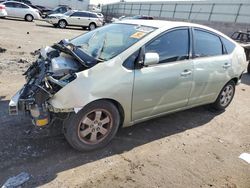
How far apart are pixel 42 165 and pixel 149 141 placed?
63.9 inches

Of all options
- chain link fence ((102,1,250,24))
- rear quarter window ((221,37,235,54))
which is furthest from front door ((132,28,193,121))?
chain link fence ((102,1,250,24))

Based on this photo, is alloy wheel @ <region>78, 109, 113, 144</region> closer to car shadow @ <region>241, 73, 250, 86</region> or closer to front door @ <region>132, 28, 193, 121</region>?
front door @ <region>132, 28, 193, 121</region>

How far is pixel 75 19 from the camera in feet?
77.5

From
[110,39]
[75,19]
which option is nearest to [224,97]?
[110,39]

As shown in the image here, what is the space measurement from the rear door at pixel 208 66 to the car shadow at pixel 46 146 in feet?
2.05

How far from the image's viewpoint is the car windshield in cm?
380

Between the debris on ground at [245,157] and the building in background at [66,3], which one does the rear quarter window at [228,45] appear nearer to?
the debris on ground at [245,157]

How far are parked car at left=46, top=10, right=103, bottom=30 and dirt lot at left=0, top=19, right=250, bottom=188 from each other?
1918 centimetres

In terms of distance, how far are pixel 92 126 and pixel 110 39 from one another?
142 cm

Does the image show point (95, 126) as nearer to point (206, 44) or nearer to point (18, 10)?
point (206, 44)

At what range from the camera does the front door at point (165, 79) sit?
380 cm

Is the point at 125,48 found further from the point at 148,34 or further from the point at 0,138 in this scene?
the point at 0,138

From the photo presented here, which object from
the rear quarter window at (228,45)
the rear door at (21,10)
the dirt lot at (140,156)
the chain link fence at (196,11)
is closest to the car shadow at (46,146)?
the dirt lot at (140,156)

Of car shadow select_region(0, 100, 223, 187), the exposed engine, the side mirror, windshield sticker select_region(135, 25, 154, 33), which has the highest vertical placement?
windshield sticker select_region(135, 25, 154, 33)
